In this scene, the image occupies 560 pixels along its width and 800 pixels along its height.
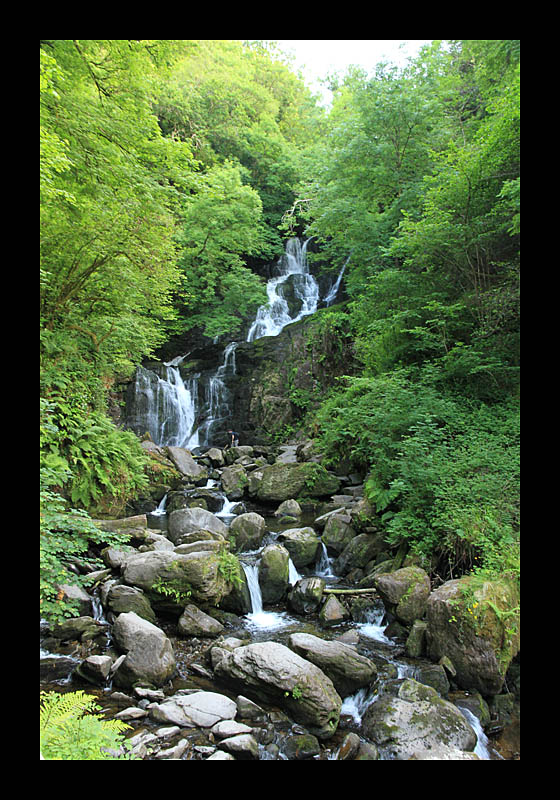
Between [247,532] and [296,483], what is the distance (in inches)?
98.3

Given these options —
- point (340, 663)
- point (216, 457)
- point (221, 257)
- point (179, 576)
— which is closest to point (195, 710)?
point (340, 663)

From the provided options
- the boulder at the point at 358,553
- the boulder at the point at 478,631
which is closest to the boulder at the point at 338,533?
the boulder at the point at 358,553

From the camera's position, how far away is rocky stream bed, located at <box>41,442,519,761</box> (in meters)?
3.73

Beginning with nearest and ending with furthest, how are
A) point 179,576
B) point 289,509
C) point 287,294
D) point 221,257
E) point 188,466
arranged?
point 179,576, point 289,509, point 188,466, point 221,257, point 287,294

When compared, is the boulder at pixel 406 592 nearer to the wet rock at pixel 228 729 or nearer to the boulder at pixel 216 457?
the wet rock at pixel 228 729

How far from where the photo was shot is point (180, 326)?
1781 cm

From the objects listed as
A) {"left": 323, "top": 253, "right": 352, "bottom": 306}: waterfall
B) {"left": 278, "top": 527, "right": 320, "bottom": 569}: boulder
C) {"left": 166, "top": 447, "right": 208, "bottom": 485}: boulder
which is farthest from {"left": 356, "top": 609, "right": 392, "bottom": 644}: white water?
{"left": 323, "top": 253, "right": 352, "bottom": 306}: waterfall

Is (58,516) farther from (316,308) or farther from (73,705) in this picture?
(316,308)

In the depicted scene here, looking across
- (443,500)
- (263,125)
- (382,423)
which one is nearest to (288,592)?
(443,500)

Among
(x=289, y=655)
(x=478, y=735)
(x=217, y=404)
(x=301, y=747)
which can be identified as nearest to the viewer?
(x=301, y=747)

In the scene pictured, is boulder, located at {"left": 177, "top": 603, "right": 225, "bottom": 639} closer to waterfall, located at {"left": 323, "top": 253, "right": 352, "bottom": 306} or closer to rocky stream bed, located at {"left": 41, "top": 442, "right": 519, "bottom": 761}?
rocky stream bed, located at {"left": 41, "top": 442, "right": 519, "bottom": 761}

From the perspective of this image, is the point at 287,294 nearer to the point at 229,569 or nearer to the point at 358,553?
the point at 358,553

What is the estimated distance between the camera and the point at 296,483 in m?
10.3
